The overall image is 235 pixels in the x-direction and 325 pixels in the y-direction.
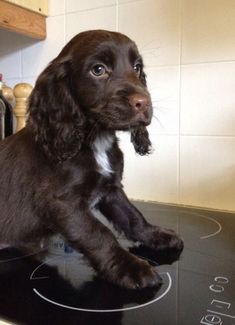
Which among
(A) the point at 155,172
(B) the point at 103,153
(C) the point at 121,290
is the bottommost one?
(C) the point at 121,290

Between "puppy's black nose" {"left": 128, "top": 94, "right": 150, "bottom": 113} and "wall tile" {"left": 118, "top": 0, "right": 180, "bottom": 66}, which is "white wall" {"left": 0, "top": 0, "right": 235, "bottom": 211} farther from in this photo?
"puppy's black nose" {"left": 128, "top": 94, "right": 150, "bottom": 113}

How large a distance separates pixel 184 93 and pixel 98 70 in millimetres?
470

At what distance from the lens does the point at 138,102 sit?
71 centimetres

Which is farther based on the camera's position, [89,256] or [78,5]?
[78,5]

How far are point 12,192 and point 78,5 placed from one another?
0.78 meters

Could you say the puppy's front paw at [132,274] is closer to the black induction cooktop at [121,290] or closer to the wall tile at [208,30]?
the black induction cooktop at [121,290]

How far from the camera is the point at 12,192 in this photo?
84 cm

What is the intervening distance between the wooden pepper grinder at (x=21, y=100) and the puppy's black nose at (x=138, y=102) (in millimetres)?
679

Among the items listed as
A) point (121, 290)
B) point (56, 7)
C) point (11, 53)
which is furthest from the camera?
point (11, 53)

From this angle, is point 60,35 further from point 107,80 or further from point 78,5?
point 107,80

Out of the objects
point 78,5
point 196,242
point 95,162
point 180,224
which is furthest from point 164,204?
point 78,5

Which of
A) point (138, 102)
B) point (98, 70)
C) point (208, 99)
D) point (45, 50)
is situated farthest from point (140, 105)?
point (45, 50)

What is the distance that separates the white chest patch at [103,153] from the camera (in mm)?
797

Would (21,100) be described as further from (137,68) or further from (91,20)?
(137,68)
